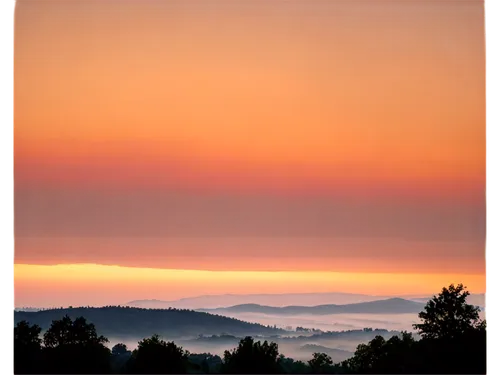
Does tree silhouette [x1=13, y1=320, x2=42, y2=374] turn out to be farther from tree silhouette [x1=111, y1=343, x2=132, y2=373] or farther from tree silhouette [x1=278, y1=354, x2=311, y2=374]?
tree silhouette [x1=278, y1=354, x2=311, y2=374]

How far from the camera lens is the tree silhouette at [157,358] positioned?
266 inches

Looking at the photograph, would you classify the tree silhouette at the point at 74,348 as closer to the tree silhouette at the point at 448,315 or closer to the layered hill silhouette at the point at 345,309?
the layered hill silhouette at the point at 345,309

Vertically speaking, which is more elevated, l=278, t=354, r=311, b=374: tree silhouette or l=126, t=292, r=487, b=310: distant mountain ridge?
l=126, t=292, r=487, b=310: distant mountain ridge

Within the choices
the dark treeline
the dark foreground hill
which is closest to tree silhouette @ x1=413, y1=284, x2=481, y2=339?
the dark treeline

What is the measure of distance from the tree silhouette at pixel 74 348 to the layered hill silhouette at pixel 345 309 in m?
1.10

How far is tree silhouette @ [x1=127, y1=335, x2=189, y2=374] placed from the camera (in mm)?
6754

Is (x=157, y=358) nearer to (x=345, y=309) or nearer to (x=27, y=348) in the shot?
(x=27, y=348)

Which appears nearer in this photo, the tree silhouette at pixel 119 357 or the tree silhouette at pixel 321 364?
the tree silhouette at pixel 119 357

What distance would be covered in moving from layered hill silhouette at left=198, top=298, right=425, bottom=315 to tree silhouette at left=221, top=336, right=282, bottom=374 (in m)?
Answer: 0.66

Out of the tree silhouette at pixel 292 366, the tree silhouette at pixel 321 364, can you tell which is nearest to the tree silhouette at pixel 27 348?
the tree silhouette at pixel 292 366

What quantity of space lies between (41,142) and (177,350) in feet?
7.66

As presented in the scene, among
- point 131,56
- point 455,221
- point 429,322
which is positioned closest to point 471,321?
point 429,322

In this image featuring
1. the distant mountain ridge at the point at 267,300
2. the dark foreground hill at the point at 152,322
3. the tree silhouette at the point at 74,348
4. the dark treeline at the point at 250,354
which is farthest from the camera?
the distant mountain ridge at the point at 267,300

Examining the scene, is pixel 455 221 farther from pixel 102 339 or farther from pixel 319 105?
pixel 102 339
